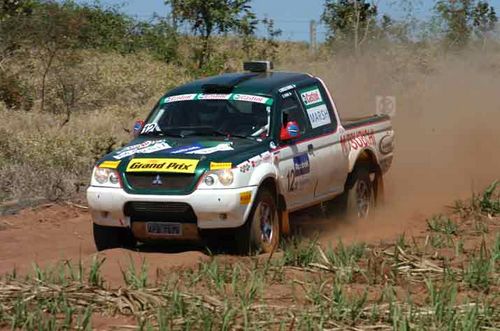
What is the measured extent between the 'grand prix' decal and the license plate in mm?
2728

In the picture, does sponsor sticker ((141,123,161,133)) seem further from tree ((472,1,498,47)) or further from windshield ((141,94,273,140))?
tree ((472,1,498,47))

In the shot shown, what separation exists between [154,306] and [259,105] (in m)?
3.98

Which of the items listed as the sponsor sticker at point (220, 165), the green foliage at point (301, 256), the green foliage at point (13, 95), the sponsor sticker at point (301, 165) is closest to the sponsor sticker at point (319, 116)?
the sponsor sticker at point (301, 165)

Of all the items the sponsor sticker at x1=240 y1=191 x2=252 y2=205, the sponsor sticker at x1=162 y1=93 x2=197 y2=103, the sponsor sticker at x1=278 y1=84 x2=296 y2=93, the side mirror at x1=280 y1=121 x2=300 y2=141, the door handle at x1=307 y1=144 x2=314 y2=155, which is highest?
the sponsor sticker at x1=278 y1=84 x2=296 y2=93

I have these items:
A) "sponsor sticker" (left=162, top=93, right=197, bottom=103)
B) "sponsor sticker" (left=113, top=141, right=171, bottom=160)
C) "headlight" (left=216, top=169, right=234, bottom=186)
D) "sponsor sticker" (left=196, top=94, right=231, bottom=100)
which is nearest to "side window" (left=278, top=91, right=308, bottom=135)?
"sponsor sticker" (left=196, top=94, right=231, bottom=100)

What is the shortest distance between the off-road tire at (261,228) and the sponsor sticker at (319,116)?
138 cm

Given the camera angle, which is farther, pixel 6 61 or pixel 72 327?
pixel 6 61

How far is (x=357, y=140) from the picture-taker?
11.9 m

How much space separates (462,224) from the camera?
37.8ft

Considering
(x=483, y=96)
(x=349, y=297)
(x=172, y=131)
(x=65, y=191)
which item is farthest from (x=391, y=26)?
(x=349, y=297)

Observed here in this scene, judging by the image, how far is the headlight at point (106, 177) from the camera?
31.4 feet

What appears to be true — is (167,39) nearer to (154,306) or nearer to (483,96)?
(483,96)

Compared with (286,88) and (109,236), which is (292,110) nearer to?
(286,88)

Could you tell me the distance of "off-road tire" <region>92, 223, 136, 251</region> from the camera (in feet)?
32.3
